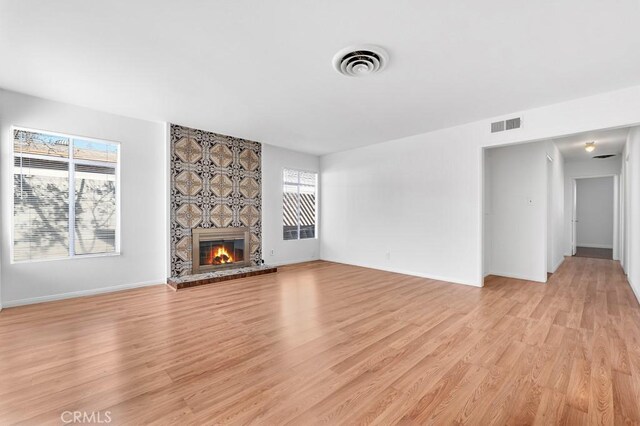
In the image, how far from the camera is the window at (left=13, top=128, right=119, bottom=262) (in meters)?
3.71

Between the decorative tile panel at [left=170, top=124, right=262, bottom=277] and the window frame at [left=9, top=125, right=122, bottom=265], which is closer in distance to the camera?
the window frame at [left=9, top=125, right=122, bottom=265]

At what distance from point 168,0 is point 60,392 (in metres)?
2.83

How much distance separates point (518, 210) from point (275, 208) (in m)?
4.96

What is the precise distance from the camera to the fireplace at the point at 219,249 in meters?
5.21

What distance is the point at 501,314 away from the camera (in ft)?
11.2

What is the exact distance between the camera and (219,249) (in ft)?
18.2

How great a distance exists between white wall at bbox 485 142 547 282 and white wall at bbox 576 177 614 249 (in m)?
6.92

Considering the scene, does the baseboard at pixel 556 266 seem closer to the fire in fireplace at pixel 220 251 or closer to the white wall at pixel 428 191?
the white wall at pixel 428 191

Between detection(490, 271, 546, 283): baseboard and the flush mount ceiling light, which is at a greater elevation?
the flush mount ceiling light

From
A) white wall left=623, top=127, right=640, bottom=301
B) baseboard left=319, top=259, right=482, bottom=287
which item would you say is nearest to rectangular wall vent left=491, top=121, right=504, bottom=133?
white wall left=623, top=127, right=640, bottom=301

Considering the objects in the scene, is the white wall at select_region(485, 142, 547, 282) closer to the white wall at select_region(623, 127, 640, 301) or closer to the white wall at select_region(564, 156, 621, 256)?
the white wall at select_region(623, 127, 640, 301)

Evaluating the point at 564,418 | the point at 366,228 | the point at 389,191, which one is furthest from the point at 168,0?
the point at 366,228

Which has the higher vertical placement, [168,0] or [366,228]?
[168,0]

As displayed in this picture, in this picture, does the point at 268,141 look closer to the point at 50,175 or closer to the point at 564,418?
the point at 50,175
